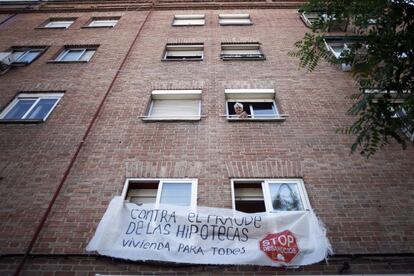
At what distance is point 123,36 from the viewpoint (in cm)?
1112

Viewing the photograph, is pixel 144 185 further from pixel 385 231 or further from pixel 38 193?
pixel 385 231

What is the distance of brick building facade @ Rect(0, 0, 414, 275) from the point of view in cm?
474

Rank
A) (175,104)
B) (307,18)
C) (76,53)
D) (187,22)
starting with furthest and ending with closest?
1. (187,22)
2. (307,18)
3. (76,53)
4. (175,104)

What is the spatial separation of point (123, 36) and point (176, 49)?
2.13m

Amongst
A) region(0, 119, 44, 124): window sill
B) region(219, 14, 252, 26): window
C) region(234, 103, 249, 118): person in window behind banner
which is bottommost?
region(0, 119, 44, 124): window sill

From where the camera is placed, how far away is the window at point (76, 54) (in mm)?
10078

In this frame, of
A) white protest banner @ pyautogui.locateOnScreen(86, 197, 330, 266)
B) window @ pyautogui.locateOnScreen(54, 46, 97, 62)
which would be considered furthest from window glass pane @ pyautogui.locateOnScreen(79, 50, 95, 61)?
white protest banner @ pyautogui.locateOnScreen(86, 197, 330, 266)

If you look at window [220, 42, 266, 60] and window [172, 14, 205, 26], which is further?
window [172, 14, 205, 26]

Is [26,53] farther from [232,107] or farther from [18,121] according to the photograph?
[232,107]

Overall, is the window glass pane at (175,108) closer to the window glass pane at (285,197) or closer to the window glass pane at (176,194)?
the window glass pane at (176,194)

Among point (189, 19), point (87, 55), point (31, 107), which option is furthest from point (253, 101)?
point (189, 19)

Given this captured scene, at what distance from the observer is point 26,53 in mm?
10594

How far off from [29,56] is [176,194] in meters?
8.30

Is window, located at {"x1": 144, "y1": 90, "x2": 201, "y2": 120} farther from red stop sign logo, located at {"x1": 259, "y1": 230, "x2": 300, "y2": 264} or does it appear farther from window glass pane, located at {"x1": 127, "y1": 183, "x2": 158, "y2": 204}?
red stop sign logo, located at {"x1": 259, "y1": 230, "x2": 300, "y2": 264}
